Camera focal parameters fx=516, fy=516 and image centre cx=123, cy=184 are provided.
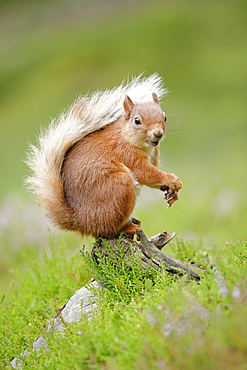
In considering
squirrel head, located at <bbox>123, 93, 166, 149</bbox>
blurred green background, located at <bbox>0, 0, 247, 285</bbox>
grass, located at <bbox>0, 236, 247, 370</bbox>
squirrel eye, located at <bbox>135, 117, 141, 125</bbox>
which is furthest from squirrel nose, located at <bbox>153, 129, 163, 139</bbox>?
blurred green background, located at <bbox>0, 0, 247, 285</bbox>

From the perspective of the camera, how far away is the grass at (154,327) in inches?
77.9

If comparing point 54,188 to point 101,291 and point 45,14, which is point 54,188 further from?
point 45,14

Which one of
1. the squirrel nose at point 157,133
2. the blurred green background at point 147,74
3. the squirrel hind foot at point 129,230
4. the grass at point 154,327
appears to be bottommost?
the grass at point 154,327

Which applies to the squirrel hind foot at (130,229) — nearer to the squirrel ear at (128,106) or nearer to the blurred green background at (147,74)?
the squirrel ear at (128,106)

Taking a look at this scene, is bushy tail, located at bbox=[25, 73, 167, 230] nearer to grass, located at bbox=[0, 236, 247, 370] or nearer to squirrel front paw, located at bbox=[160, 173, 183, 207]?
grass, located at bbox=[0, 236, 247, 370]

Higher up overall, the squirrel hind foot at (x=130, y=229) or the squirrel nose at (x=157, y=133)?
the squirrel nose at (x=157, y=133)

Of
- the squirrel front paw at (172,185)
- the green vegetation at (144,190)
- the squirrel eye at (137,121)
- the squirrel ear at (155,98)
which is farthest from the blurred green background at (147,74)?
the squirrel eye at (137,121)

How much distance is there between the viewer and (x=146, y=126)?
333cm

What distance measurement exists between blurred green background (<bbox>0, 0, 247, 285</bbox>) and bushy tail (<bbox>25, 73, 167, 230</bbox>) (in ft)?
9.84

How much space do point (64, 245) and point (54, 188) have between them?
1431mm

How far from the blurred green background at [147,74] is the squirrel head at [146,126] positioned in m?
3.07

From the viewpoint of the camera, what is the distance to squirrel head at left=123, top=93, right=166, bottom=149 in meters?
3.30

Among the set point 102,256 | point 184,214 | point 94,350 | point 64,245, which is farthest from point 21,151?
point 94,350

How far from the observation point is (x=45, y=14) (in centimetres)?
2898
